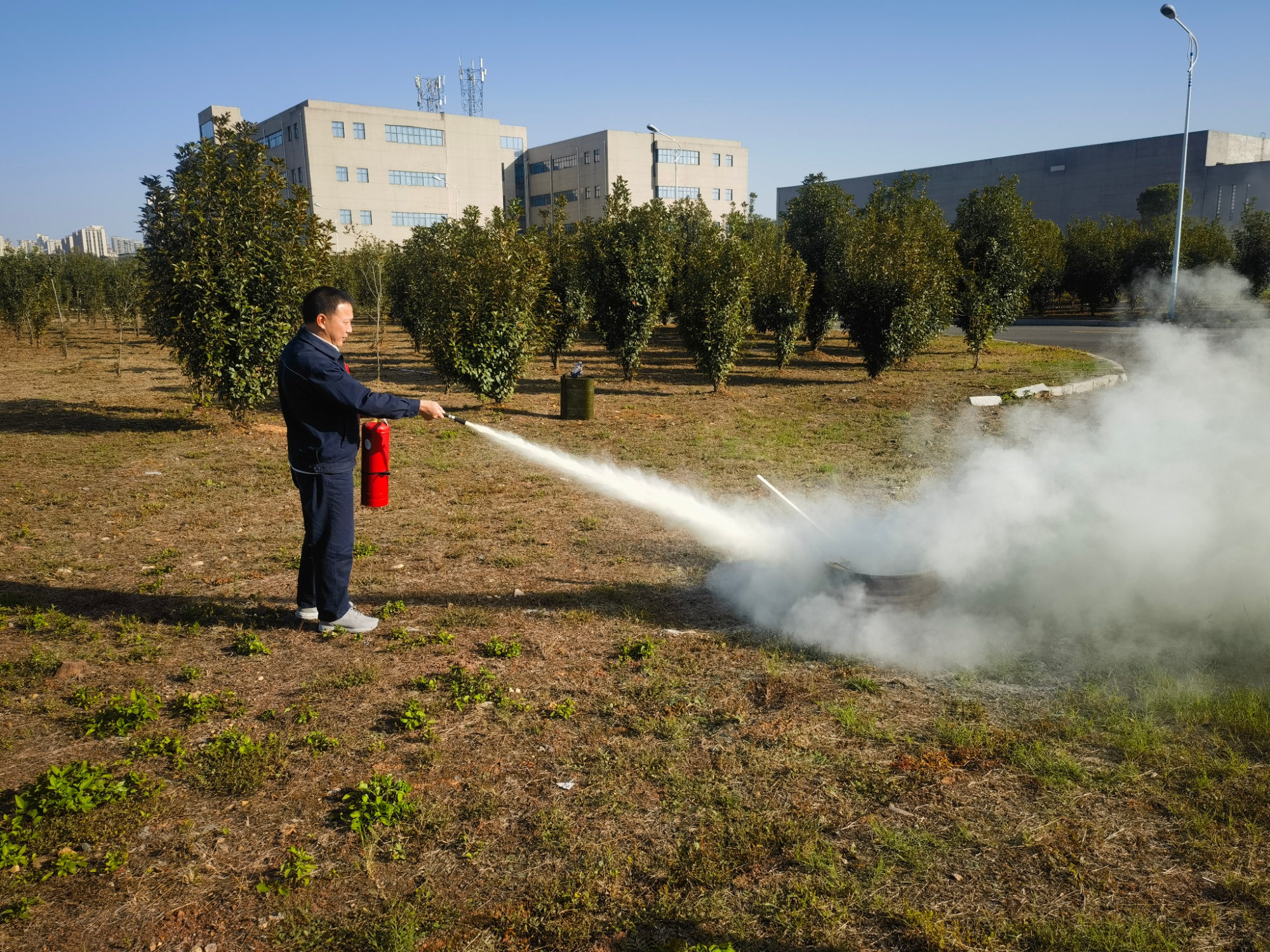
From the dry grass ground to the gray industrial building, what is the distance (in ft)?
196

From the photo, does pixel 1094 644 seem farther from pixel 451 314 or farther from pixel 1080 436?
pixel 451 314

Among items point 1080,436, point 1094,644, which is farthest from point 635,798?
point 1080,436

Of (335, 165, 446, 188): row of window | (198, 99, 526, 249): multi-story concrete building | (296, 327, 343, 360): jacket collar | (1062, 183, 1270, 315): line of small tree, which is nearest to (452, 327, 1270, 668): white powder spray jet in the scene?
(296, 327, 343, 360): jacket collar

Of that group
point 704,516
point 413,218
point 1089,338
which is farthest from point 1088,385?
point 413,218

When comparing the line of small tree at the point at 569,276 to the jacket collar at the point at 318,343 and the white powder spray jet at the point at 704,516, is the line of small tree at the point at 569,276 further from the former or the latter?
the jacket collar at the point at 318,343

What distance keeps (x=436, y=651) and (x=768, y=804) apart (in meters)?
2.71

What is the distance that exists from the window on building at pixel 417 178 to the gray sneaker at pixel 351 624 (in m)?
73.5

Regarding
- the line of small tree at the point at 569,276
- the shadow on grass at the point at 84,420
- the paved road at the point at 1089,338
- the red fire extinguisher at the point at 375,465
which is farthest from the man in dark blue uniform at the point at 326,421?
the paved road at the point at 1089,338

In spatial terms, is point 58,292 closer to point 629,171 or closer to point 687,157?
point 629,171

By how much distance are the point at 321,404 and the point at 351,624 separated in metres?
1.63

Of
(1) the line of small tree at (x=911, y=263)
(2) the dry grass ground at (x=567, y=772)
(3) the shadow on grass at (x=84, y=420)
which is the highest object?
(1) the line of small tree at (x=911, y=263)

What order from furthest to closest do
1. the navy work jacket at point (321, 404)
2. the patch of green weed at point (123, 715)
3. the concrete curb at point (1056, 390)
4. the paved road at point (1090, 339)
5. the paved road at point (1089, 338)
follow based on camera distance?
the paved road at point (1090, 339) → the paved road at point (1089, 338) → the concrete curb at point (1056, 390) → the navy work jacket at point (321, 404) → the patch of green weed at point (123, 715)

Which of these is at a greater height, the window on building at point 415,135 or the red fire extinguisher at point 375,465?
the window on building at point 415,135

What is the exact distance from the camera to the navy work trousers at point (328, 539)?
5.52m
